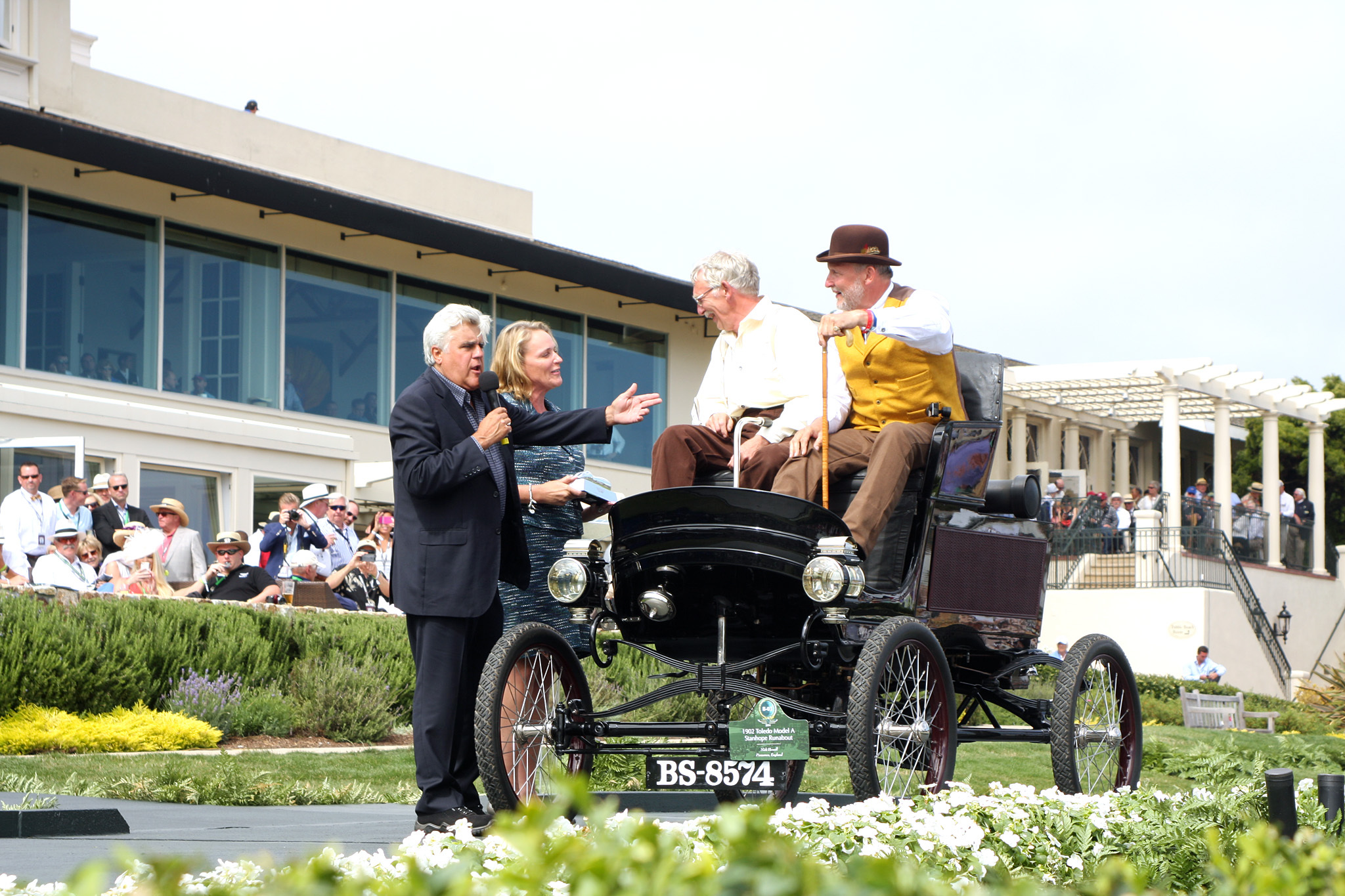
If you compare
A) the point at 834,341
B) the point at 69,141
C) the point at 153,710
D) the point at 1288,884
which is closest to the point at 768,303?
the point at 834,341

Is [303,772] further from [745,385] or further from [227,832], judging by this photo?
[745,385]

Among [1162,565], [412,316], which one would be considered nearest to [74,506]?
[412,316]

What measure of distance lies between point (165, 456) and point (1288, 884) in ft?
75.7

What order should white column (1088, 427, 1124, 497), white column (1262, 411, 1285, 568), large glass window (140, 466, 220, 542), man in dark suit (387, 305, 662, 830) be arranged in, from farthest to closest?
white column (1088, 427, 1124, 497) → white column (1262, 411, 1285, 568) → large glass window (140, 466, 220, 542) → man in dark suit (387, 305, 662, 830)

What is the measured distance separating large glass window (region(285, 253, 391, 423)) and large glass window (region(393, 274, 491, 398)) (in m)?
0.28

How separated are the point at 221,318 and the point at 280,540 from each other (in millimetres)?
9284

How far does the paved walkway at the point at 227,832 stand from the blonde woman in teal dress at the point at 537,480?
109 cm

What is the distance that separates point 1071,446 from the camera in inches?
1825

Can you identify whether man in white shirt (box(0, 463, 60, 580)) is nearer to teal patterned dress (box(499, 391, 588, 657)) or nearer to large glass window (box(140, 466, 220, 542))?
large glass window (box(140, 466, 220, 542))

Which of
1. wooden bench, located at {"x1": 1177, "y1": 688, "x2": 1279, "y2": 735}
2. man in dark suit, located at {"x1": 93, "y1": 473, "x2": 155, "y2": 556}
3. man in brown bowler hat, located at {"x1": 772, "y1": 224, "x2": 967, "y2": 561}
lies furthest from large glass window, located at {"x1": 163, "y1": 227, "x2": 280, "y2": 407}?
man in brown bowler hat, located at {"x1": 772, "y1": 224, "x2": 967, "y2": 561}

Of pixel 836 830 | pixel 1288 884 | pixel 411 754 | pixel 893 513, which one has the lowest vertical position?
pixel 411 754

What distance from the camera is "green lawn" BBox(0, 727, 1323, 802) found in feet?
30.3

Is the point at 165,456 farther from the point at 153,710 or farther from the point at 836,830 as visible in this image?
the point at 836,830

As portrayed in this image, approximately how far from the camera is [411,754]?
1252 cm
